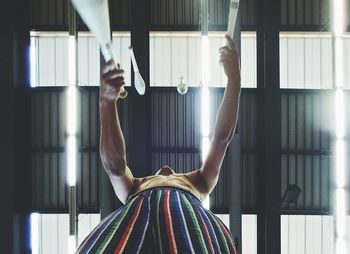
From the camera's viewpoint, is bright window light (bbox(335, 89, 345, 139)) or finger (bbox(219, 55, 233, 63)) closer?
finger (bbox(219, 55, 233, 63))

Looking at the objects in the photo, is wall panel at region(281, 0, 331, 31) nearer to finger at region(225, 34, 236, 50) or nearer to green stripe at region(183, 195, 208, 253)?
finger at region(225, 34, 236, 50)

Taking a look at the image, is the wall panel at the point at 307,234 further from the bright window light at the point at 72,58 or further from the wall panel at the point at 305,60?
the bright window light at the point at 72,58

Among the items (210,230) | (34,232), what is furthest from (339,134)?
(34,232)

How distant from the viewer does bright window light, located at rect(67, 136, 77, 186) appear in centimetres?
619

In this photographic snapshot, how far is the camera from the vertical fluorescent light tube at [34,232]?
657 cm

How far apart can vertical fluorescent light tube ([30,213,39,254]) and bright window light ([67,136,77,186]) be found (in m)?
1.31

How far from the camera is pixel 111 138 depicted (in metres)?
1.61

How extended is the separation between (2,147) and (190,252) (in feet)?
18.6

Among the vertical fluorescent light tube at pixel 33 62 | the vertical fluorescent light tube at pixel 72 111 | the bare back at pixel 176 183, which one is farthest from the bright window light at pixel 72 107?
the bare back at pixel 176 183

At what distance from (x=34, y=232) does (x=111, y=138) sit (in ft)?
20.0

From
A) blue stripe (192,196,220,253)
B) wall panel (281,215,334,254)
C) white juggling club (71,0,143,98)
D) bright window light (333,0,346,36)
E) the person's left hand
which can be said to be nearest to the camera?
white juggling club (71,0,143,98)

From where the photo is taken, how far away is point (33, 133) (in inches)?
275

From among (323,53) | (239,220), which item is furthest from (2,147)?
(323,53)

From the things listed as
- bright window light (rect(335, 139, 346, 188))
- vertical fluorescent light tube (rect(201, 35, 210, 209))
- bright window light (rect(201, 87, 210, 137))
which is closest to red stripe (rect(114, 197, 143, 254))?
vertical fluorescent light tube (rect(201, 35, 210, 209))
